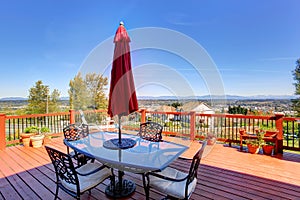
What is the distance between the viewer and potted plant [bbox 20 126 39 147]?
4429 mm

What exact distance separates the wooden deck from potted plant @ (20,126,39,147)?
51 cm

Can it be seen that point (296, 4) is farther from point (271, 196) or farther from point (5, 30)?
point (5, 30)

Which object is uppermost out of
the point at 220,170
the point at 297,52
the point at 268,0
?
the point at 268,0

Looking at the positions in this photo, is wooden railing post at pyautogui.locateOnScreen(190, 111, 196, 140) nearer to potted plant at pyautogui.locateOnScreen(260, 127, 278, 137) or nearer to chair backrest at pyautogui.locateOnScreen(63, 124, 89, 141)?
potted plant at pyautogui.locateOnScreen(260, 127, 278, 137)

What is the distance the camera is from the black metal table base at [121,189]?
7.08 feet

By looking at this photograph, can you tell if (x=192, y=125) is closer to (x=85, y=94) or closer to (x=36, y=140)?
(x=36, y=140)

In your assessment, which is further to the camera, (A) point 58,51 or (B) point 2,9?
(A) point 58,51

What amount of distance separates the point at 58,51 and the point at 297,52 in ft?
49.3

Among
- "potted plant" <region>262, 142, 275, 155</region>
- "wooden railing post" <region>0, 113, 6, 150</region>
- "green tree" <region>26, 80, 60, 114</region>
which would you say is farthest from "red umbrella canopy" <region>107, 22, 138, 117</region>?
"green tree" <region>26, 80, 60, 114</region>

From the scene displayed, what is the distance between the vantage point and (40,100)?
14.5 m

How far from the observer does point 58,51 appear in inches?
468

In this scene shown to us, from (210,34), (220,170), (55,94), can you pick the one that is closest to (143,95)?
(220,170)

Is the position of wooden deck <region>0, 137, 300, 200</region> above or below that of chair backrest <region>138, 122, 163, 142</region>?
below

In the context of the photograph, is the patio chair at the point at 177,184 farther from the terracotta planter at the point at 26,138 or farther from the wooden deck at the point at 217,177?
the terracotta planter at the point at 26,138
